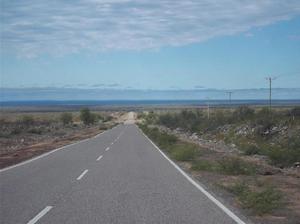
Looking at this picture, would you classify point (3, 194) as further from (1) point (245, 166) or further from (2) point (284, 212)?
(1) point (245, 166)

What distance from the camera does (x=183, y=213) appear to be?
32.6 feet

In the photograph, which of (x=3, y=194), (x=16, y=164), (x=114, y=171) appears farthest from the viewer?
(x=16, y=164)

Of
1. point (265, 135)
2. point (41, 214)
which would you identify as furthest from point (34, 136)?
point (41, 214)

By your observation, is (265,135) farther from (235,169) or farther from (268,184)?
(268,184)

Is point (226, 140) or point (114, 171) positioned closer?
point (114, 171)

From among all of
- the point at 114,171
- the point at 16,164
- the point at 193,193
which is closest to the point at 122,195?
the point at 193,193

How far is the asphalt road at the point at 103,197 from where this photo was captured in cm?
945

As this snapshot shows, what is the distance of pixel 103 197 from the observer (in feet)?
39.1

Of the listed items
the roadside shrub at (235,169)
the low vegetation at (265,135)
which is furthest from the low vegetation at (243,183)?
the low vegetation at (265,135)

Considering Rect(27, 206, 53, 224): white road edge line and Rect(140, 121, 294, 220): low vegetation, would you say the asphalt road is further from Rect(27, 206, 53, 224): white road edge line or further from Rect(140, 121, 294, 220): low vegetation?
Rect(140, 121, 294, 220): low vegetation

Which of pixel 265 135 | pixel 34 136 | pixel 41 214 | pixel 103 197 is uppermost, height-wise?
pixel 41 214

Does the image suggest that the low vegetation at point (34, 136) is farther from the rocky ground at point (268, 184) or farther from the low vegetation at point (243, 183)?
the rocky ground at point (268, 184)

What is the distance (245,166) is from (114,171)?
4.98m

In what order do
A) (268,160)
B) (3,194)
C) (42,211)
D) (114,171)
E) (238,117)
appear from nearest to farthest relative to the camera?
(42,211) < (3,194) < (114,171) < (268,160) < (238,117)
